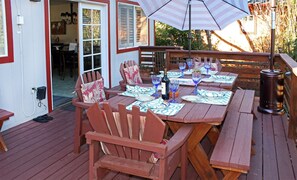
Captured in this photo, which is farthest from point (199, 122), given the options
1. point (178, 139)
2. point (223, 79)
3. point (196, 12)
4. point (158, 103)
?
point (196, 12)

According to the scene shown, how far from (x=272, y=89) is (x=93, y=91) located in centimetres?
271

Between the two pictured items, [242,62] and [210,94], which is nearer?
[210,94]

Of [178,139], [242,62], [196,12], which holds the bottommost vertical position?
[178,139]

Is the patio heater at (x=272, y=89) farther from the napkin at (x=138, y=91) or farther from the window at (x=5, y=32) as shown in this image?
the window at (x=5, y=32)

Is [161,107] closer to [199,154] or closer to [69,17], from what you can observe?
[199,154]

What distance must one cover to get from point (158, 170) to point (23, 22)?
10.5ft

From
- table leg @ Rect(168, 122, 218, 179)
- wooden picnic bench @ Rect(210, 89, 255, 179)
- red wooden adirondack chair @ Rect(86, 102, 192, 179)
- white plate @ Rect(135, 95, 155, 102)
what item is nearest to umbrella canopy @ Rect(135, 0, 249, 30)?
wooden picnic bench @ Rect(210, 89, 255, 179)

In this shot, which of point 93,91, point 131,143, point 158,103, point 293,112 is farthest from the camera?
point 293,112

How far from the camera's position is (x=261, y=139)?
3797 mm

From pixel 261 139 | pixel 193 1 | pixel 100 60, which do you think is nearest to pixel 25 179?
pixel 261 139

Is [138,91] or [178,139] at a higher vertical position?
[138,91]

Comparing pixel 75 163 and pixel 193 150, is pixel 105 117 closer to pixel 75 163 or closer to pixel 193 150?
pixel 193 150

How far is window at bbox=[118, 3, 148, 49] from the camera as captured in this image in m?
7.32

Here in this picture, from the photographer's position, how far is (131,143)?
2.07 meters
